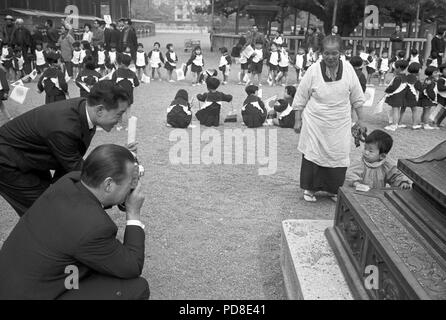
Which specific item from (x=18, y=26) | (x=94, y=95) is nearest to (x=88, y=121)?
(x=94, y=95)

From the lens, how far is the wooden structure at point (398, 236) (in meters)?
1.99

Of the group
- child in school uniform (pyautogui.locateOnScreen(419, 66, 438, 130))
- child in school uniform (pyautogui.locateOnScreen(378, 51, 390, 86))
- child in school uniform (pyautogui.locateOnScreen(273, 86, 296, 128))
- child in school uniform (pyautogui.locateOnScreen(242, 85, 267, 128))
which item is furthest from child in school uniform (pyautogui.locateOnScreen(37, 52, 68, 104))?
child in school uniform (pyautogui.locateOnScreen(378, 51, 390, 86))

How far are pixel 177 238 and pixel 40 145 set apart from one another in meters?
1.33

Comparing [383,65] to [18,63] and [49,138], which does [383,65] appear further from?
[49,138]

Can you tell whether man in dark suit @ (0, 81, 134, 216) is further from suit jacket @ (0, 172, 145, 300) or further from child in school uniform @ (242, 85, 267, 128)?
child in school uniform @ (242, 85, 267, 128)

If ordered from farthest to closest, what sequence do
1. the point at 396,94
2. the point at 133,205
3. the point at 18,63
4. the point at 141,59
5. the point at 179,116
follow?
the point at 18,63
the point at 141,59
the point at 396,94
the point at 179,116
the point at 133,205

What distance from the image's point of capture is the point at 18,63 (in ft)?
39.4

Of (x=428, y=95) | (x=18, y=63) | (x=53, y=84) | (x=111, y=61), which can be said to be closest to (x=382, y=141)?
(x=428, y=95)

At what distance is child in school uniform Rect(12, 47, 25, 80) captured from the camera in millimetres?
11871

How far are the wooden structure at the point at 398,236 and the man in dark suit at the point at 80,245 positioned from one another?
1146mm

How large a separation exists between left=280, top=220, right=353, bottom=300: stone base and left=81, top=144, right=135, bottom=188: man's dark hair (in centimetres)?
116

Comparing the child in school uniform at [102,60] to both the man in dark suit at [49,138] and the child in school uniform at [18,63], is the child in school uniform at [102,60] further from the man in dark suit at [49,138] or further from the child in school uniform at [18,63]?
the man in dark suit at [49,138]

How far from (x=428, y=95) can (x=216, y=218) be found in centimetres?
514
